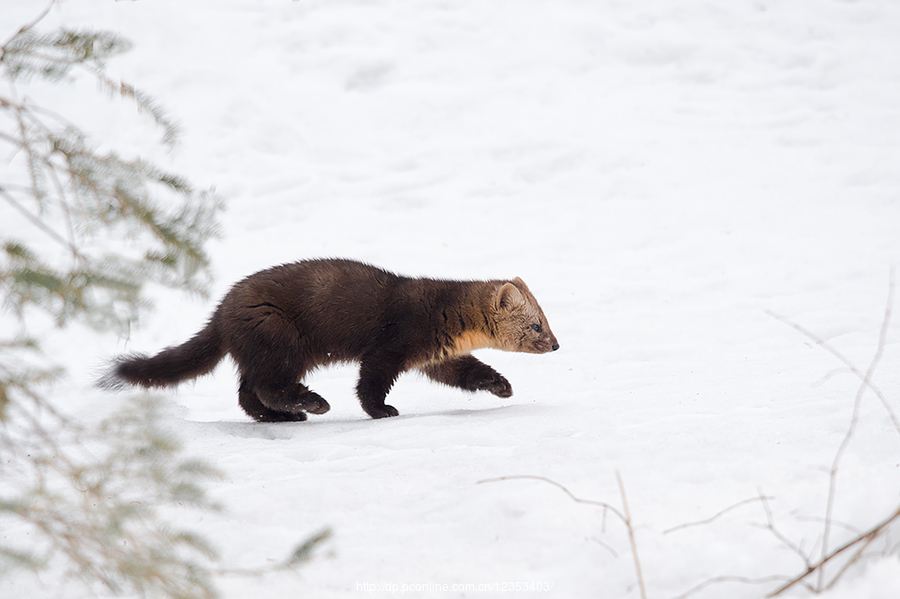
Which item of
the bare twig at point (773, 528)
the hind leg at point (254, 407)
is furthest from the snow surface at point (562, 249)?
the hind leg at point (254, 407)

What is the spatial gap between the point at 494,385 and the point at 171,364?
2.18 metres

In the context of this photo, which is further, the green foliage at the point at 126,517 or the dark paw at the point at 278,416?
the dark paw at the point at 278,416

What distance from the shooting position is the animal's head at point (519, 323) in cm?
541

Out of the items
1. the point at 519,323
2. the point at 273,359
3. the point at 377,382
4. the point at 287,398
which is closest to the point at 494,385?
the point at 519,323

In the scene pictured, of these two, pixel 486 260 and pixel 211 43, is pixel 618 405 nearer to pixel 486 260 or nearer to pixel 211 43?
pixel 486 260

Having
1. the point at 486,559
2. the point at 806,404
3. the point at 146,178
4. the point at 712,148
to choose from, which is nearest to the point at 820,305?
the point at 806,404

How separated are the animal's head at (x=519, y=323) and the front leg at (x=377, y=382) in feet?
2.81

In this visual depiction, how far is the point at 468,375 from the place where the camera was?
17.9 feet

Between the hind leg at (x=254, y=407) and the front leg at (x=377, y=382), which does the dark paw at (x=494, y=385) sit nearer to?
the front leg at (x=377, y=382)

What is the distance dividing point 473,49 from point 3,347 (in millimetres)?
10947

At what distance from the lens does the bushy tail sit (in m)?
4.87

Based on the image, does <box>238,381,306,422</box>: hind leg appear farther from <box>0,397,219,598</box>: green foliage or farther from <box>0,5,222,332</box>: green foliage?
<box>0,5,222,332</box>: green foliage

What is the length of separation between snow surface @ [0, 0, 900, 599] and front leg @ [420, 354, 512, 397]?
0.16m

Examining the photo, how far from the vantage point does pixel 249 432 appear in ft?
15.7
